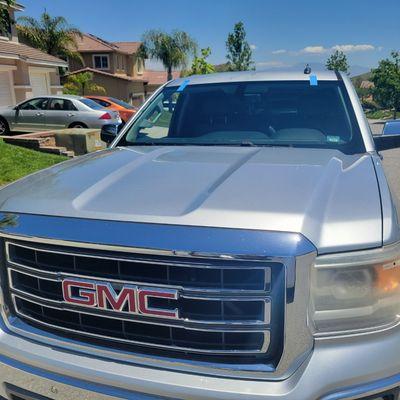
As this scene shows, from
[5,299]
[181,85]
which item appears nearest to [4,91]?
[181,85]

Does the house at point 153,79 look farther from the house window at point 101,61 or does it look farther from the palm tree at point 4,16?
the palm tree at point 4,16

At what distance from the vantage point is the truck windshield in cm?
313

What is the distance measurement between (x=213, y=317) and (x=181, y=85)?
2.61 m

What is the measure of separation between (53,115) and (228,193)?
1524cm

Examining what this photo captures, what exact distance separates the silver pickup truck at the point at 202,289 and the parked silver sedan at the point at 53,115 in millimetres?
14228

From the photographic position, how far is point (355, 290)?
65.5 inches

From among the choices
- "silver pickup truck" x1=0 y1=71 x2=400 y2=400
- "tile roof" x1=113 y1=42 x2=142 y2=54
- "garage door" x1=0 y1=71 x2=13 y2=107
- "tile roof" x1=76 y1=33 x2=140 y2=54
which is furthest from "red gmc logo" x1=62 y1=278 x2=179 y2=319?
"tile roof" x1=113 y1=42 x2=142 y2=54

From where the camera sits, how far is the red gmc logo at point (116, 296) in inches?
65.4

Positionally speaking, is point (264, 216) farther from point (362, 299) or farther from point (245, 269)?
point (362, 299)

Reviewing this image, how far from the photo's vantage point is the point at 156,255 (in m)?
1.61

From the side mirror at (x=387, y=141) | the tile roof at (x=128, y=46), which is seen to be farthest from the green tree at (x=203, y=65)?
the side mirror at (x=387, y=141)

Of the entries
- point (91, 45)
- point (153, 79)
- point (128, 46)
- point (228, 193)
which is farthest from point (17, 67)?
point (153, 79)

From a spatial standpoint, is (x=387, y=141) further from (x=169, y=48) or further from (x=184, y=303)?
(x=169, y=48)

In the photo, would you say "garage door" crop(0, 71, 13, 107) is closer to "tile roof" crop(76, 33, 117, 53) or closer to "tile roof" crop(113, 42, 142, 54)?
"tile roof" crop(76, 33, 117, 53)
